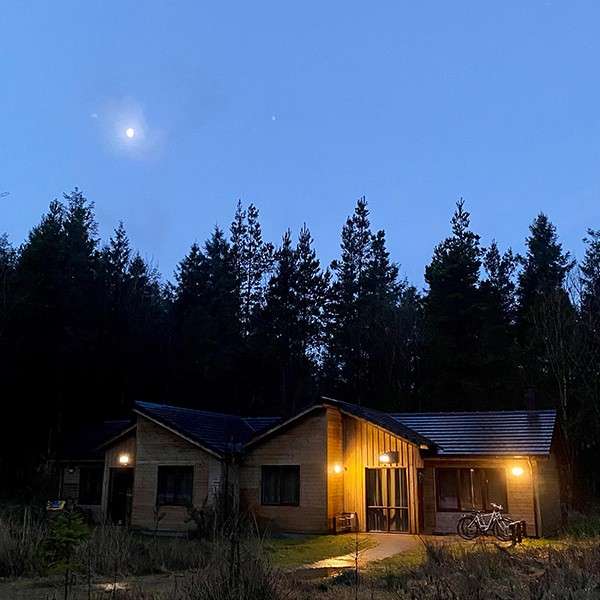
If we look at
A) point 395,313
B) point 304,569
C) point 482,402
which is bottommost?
point 304,569

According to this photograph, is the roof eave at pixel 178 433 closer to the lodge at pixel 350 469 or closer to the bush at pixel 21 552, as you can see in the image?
the lodge at pixel 350 469

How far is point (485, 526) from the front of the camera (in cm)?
1691

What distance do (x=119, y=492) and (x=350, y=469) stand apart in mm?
8728

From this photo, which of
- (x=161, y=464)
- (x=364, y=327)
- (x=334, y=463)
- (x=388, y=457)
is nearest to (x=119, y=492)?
(x=161, y=464)

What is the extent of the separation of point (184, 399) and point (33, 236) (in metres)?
11.3

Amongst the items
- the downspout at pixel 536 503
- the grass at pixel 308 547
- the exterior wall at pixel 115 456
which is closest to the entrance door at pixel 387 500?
the grass at pixel 308 547

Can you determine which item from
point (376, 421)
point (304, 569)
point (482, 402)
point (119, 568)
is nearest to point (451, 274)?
point (482, 402)

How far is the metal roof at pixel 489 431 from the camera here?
18625 millimetres

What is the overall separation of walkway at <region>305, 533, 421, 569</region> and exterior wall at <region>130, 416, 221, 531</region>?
5387 millimetres

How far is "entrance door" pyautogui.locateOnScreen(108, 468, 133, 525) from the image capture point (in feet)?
73.8

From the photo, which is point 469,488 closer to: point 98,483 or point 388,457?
point 388,457

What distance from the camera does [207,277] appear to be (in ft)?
125

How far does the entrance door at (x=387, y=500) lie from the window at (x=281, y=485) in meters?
2.16

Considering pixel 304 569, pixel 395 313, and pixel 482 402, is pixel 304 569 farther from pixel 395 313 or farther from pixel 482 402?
pixel 395 313
